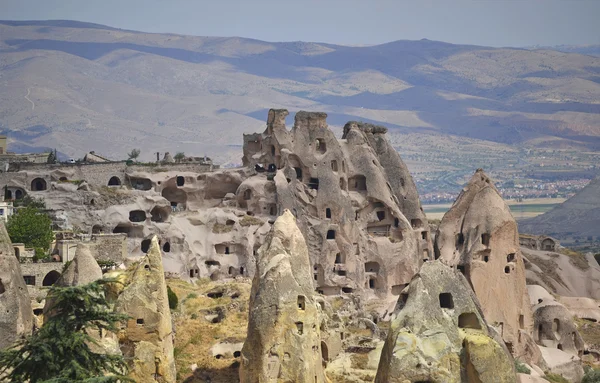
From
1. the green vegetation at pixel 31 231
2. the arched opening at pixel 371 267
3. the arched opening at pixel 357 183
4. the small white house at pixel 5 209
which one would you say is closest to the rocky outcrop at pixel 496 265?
the green vegetation at pixel 31 231

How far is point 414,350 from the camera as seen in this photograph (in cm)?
3444

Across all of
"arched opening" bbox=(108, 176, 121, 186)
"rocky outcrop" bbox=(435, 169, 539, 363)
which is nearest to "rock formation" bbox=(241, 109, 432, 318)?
"arched opening" bbox=(108, 176, 121, 186)

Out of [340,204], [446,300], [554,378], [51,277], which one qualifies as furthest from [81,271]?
[340,204]

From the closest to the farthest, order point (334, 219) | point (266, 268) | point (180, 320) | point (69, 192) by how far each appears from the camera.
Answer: point (266, 268)
point (180, 320)
point (69, 192)
point (334, 219)

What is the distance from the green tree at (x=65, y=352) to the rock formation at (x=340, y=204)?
47765mm

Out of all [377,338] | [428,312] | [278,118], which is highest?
[278,118]

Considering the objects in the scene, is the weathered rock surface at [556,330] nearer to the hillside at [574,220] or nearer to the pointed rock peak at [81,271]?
the pointed rock peak at [81,271]

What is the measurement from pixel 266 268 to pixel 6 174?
41.0m

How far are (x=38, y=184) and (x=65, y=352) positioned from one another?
48.1 metres

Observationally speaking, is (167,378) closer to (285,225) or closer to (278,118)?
(285,225)

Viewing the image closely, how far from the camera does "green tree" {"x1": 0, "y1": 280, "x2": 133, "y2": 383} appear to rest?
104 ft

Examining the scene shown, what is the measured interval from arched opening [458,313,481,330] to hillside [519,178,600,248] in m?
130

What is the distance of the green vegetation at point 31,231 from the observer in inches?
2505

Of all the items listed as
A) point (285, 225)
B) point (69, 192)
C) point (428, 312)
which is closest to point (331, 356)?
point (285, 225)
